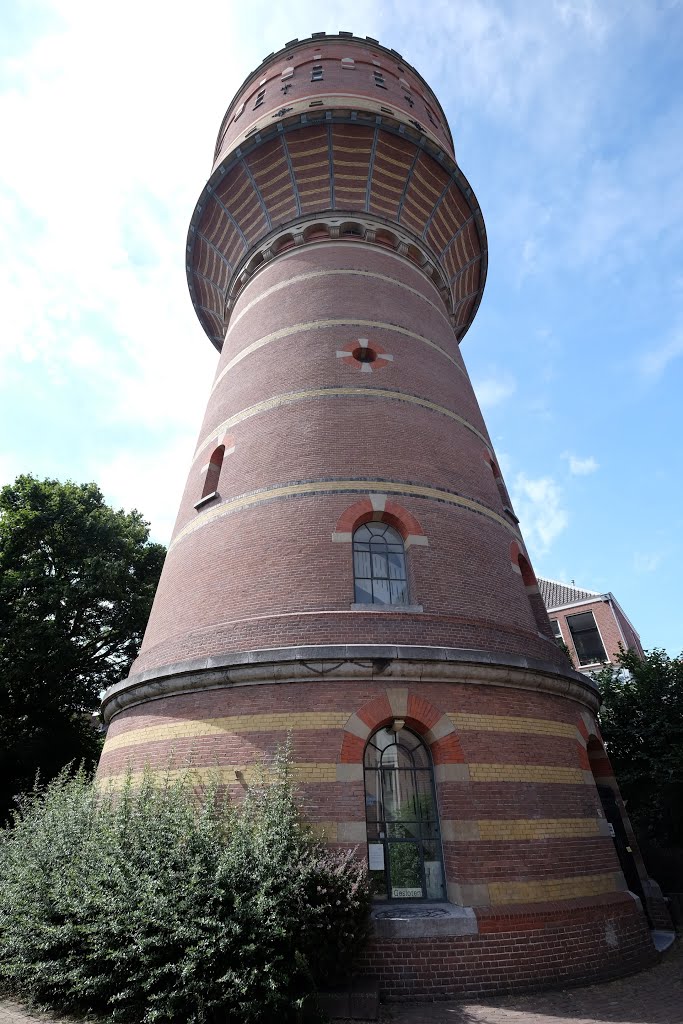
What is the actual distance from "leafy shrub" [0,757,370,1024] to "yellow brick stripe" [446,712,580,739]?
217 cm

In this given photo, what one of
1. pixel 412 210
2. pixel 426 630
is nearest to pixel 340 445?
pixel 426 630

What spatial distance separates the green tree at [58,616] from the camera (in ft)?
51.9

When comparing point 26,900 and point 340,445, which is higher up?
point 340,445

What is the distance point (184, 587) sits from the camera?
990 cm

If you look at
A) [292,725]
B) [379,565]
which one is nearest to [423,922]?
[292,725]

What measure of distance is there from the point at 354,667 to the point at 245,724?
5.18 feet

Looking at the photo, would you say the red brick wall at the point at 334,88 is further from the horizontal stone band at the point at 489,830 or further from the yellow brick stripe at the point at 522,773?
the horizontal stone band at the point at 489,830

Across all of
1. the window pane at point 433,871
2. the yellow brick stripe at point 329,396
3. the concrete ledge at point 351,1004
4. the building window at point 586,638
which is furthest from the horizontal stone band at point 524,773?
the building window at point 586,638

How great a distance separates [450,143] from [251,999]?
22463 mm

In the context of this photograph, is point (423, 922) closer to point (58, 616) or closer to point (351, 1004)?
point (351, 1004)

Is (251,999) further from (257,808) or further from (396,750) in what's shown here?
(396,750)

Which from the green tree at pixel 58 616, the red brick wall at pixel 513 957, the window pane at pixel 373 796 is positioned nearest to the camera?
the red brick wall at pixel 513 957

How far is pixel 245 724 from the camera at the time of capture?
→ 297 inches

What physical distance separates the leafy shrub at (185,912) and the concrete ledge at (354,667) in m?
1.18
